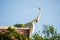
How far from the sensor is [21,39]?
15.9m

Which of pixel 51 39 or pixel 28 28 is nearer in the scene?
pixel 28 28

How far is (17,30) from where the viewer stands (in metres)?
16.2

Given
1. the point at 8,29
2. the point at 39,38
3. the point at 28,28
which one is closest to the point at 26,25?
the point at 28,28

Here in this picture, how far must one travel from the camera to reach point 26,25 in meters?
17.1

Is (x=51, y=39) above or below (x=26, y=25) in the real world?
below

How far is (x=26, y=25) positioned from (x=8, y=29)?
170cm

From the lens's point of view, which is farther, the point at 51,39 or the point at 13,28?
the point at 51,39

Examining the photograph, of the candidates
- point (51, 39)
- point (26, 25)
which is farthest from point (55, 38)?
point (26, 25)

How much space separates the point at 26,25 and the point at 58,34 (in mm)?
16160

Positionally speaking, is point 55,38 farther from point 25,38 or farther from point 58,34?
point 25,38

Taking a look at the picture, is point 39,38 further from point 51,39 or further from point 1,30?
point 1,30

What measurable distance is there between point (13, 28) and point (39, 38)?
1541 cm

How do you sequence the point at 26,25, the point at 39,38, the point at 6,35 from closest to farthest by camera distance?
the point at 6,35 < the point at 26,25 < the point at 39,38

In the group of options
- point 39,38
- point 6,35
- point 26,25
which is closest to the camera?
point 6,35
